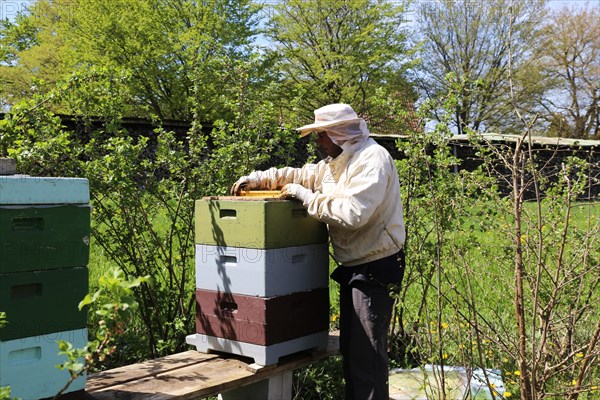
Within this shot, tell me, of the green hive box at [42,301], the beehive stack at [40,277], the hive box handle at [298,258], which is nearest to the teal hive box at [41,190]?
the beehive stack at [40,277]

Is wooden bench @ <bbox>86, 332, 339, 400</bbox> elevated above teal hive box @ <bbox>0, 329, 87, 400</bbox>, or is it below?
below

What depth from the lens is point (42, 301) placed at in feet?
7.24

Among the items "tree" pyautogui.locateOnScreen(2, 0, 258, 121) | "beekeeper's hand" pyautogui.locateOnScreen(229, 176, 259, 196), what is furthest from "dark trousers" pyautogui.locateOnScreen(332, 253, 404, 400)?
"tree" pyautogui.locateOnScreen(2, 0, 258, 121)

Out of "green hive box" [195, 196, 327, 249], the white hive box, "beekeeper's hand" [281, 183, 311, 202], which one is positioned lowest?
the white hive box

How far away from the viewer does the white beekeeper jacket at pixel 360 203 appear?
9.39ft

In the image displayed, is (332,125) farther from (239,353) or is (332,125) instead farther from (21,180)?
(21,180)

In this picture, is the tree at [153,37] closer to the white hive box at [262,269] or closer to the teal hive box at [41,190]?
the white hive box at [262,269]

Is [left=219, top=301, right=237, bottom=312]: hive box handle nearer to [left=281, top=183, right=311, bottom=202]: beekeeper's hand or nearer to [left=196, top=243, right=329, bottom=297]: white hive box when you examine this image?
[left=196, top=243, right=329, bottom=297]: white hive box

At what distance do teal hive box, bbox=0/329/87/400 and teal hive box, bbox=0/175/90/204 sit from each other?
0.50 meters

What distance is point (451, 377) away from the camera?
3861mm

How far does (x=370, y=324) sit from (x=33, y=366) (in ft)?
5.20

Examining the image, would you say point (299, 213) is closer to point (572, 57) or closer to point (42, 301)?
point (42, 301)

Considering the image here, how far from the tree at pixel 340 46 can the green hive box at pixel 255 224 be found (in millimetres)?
20186

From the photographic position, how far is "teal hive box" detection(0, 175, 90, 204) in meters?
2.12
